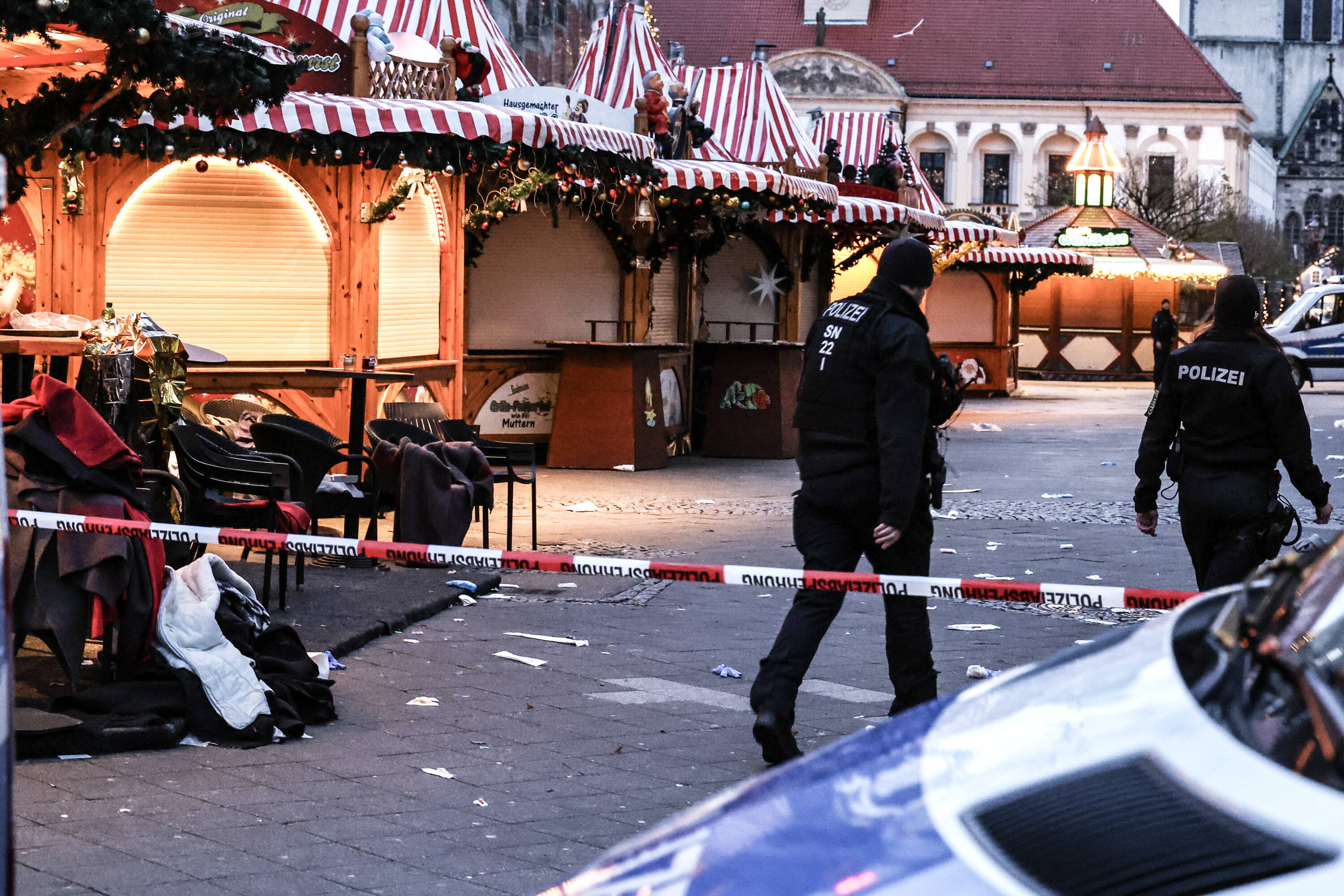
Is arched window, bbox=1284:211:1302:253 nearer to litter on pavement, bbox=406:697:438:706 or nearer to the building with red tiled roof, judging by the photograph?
the building with red tiled roof

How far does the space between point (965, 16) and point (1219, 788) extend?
7220 centimetres

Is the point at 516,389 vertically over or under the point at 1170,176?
under

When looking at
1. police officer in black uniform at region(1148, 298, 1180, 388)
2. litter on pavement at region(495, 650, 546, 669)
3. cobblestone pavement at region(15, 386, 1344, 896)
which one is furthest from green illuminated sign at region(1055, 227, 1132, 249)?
litter on pavement at region(495, 650, 546, 669)

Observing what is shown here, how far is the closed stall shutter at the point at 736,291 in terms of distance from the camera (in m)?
21.3

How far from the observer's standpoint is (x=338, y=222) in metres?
13.2

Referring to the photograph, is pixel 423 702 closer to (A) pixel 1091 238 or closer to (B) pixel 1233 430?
(B) pixel 1233 430

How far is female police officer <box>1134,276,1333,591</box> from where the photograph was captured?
6184mm

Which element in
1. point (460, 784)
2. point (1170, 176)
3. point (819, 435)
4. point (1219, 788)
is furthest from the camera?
point (1170, 176)

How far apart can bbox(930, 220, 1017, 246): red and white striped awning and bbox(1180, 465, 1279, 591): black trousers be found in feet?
66.7

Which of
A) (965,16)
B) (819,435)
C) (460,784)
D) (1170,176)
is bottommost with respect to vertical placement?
(460,784)

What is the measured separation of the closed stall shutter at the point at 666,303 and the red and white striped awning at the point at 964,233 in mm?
7858

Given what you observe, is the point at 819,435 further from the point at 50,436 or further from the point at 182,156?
the point at 182,156

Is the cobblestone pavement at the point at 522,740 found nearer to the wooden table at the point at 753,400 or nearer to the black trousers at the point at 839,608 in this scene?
the black trousers at the point at 839,608

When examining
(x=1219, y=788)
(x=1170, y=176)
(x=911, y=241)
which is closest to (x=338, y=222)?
(x=911, y=241)
